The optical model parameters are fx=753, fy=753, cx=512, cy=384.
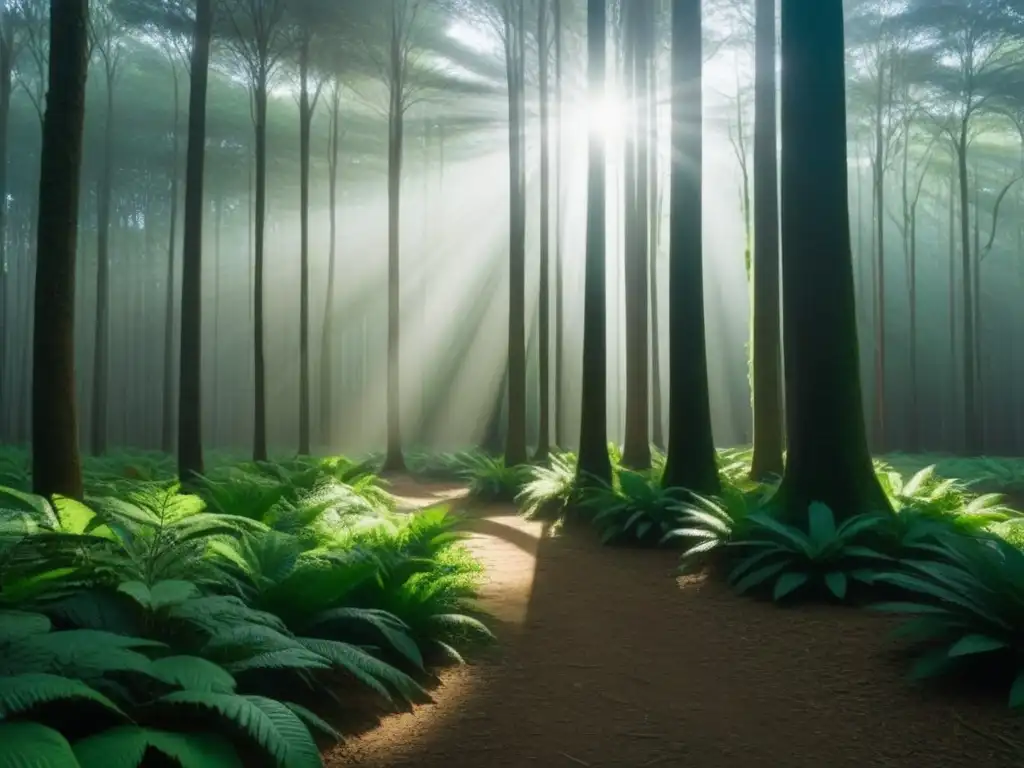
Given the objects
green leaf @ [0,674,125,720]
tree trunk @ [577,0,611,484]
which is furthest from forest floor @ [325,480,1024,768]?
tree trunk @ [577,0,611,484]

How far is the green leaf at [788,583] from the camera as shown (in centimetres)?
541

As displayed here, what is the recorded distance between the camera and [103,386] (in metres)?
20.9

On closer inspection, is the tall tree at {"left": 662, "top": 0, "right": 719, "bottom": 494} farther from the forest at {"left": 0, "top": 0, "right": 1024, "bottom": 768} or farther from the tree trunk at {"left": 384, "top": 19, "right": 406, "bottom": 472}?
the tree trunk at {"left": 384, "top": 19, "right": 406, "bottom": 472}

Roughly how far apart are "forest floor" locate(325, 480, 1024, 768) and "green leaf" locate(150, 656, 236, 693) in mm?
653

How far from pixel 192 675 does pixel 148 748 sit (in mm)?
277

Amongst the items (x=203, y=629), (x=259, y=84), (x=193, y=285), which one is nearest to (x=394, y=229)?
(x=259, y=84)

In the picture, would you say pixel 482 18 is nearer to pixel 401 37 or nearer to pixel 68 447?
pixel 401 37

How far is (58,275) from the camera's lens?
576 cm

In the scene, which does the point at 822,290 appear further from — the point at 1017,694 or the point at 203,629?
the point at 203,629

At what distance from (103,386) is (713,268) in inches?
1191

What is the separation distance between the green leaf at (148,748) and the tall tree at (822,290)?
5.30 metres

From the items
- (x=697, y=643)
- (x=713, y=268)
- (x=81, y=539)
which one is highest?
(x=713, y=268)

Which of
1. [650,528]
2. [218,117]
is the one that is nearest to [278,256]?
[218,117]

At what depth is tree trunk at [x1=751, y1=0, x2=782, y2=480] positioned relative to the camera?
35.7ft
